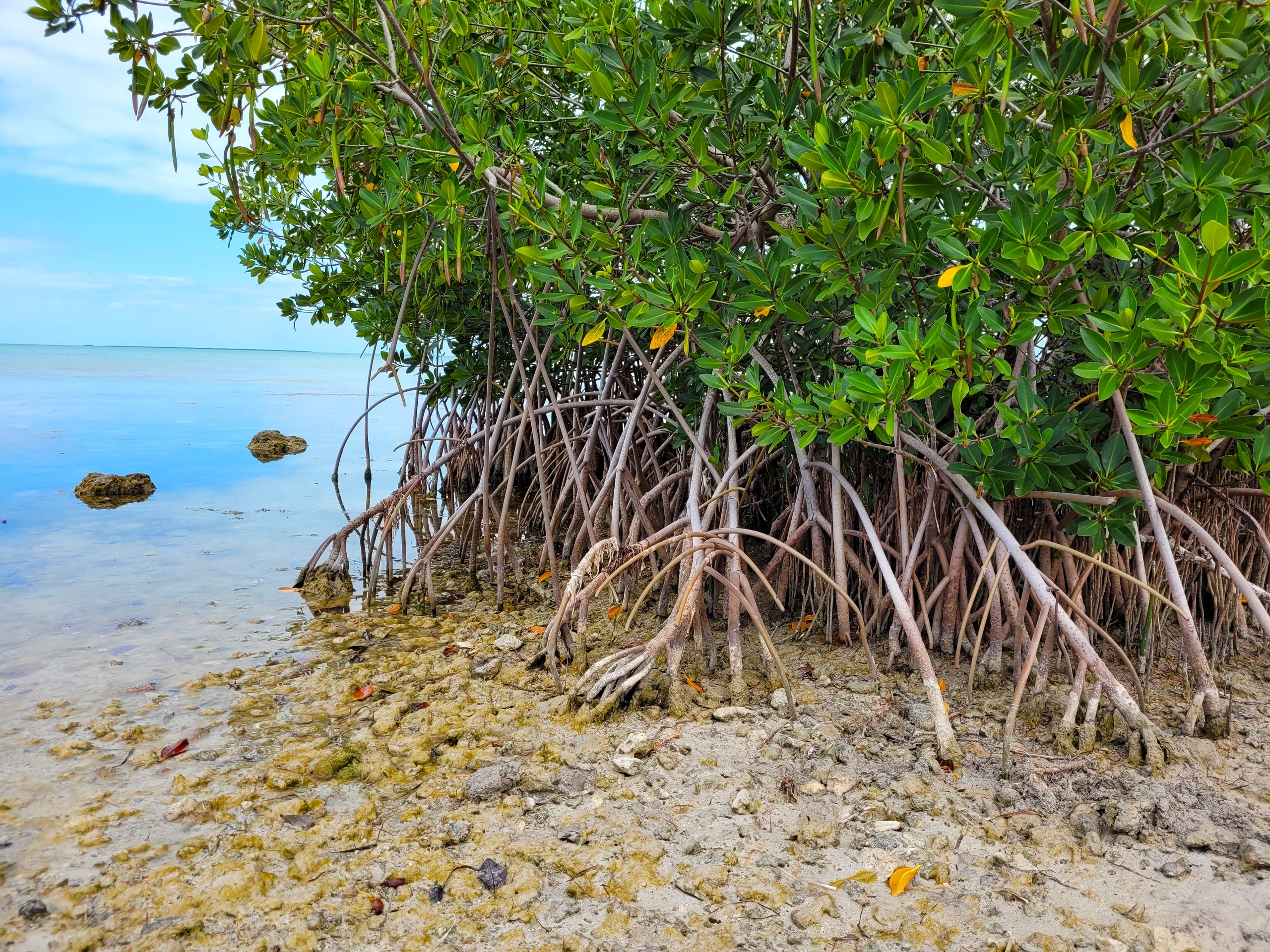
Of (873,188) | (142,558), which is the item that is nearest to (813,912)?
(873,188)

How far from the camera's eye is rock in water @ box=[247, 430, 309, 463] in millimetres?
9242

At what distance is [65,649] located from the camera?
10.8 feet

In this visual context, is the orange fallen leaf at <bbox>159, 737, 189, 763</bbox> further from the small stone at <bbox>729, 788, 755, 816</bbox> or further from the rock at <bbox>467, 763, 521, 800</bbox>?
the small stone at <bbox>729, 788, 755, 816</bbox>

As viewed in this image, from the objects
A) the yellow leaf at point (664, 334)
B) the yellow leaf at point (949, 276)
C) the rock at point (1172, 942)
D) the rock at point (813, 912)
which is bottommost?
the rock at point (813, 912)

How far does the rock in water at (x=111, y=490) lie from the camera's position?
6465 millimetres

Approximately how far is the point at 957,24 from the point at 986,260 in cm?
56

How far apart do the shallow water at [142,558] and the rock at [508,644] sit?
Result: 90 centimetres

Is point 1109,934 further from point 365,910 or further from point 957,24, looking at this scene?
point 957,24

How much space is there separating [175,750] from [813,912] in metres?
1.91

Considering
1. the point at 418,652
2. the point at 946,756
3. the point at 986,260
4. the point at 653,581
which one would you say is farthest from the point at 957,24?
the point at 418,652

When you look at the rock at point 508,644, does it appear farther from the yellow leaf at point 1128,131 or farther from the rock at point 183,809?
the yellow leaf at point 1128,131

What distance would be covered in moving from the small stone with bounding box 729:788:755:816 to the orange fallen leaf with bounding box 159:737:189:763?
1.65 metres

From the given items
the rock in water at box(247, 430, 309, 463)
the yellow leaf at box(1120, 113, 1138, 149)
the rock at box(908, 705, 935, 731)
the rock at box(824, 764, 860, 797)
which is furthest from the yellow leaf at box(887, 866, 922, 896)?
the rock in water at box(247, 430, 309, 463)

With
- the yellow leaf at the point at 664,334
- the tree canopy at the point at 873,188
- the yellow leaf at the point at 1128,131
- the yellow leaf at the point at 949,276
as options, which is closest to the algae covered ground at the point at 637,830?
the tree canopy at the point at 873,188
